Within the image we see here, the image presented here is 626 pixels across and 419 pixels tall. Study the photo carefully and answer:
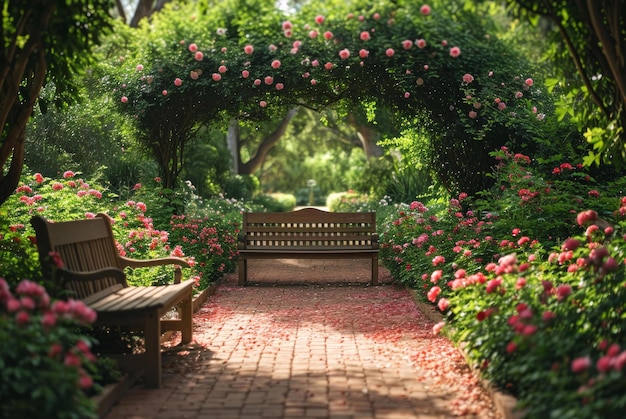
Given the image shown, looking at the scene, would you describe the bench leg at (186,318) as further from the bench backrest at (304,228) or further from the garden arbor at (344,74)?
the bench backrest at (304,228)

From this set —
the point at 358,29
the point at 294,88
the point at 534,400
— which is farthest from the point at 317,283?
the point at 534,400

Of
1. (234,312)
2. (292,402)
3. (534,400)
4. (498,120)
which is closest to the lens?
(534,400)

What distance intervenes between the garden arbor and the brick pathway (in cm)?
276

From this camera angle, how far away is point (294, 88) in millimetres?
11625

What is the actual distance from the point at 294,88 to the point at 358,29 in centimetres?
161

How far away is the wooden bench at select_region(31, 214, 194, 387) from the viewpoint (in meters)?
5.26

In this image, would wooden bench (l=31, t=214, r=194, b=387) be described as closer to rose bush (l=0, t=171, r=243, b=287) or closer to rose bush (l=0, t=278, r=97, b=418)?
rose bush (l=0, t=171, r=243, b=287)

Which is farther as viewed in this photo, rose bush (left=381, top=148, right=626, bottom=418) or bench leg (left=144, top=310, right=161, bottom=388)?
bench leg (left=144, top=310, right=161, bottom=388)

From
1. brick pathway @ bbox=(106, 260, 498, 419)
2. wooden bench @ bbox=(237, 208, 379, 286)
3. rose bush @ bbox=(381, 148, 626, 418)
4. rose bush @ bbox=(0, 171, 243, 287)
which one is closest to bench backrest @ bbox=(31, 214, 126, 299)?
rose bush @ bbox=(0, 171, 243, 287)

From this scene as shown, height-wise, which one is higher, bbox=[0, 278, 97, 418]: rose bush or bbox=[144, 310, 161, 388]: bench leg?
bbox=[0, 278, 97, 418]: rose bush

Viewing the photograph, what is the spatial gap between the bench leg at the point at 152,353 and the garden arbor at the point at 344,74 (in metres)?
5.43

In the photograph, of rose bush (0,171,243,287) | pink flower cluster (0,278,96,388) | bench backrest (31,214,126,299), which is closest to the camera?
pink flower cluster (0,278,96,388)

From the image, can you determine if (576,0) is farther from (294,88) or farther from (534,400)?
(294,88)

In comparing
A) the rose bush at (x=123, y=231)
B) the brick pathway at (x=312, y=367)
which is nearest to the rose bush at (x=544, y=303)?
the brick pathway at (x=312, y=367)
